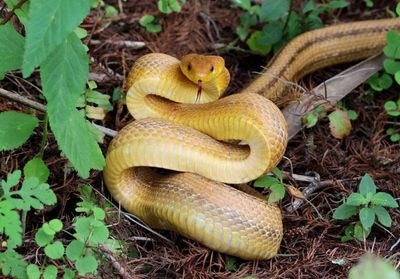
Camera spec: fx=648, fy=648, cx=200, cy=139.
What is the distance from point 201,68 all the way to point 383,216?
4.73 feet

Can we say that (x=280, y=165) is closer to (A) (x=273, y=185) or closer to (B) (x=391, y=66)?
(A) (x=273, y=185)

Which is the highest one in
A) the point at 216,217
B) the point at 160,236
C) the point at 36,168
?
the point at 36,168

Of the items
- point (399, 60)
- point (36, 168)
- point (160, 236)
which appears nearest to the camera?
point (36, 168)

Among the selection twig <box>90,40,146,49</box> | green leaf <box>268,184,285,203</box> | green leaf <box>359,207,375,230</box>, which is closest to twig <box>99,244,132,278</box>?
green leaf <box>268,184,285,203</box>

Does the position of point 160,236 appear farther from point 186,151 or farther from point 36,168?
point 36,168

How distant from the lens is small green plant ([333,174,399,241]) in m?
3.89

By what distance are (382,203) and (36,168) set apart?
2.04 meters

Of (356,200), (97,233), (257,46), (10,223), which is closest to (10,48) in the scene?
(10,223)

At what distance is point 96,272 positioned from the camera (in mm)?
3426

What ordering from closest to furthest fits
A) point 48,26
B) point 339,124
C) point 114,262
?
1. point 48,26
2. point 114,262
3. point 339,124

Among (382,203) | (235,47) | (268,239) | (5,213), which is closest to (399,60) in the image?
(235,47)

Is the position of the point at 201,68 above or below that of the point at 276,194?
above

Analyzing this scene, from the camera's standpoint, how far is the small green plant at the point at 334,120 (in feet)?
15.6

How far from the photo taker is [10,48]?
3355mm
